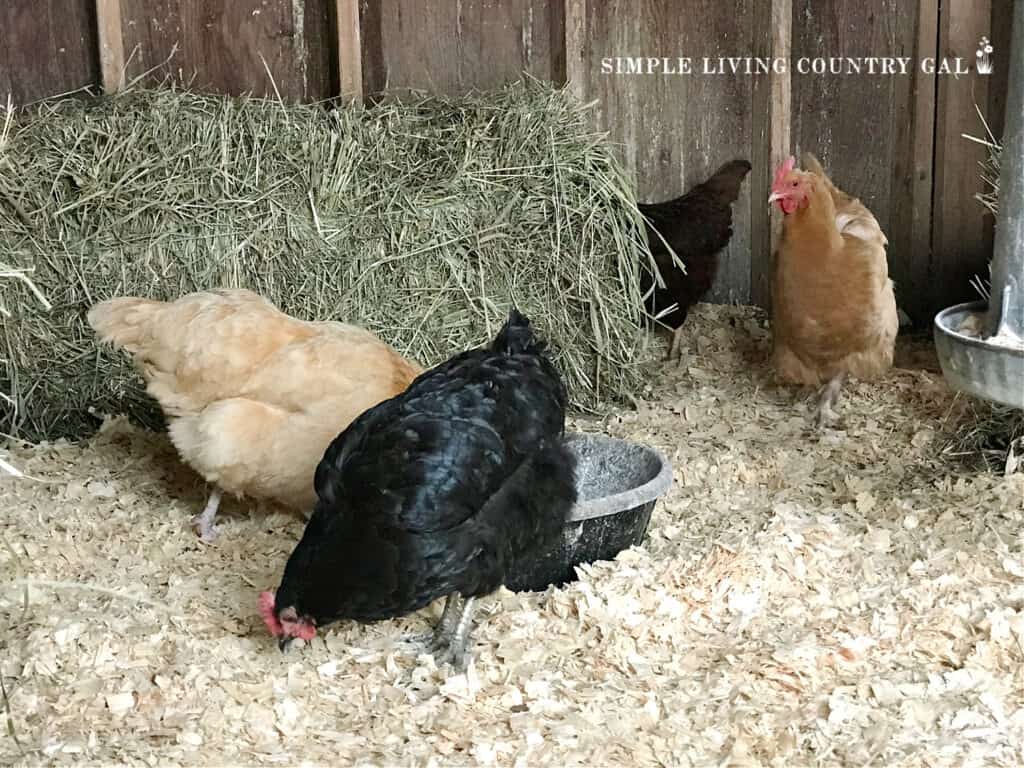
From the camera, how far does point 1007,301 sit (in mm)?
2863

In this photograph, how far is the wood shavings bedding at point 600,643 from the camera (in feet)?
8.63

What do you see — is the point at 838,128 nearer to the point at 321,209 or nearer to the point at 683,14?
the point at 683,14

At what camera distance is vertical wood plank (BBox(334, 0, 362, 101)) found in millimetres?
5188

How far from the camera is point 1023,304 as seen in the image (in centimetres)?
285

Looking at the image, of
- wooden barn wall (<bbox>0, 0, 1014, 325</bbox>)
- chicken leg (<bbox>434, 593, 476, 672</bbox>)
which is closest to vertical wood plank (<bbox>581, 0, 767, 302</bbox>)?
wooden barn wall (<bbox>0, 0, 1014, 325</bbox>)

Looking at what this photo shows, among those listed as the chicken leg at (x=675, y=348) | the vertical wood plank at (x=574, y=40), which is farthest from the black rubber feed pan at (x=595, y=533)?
the vertical wood plank at (x=574, y=40)

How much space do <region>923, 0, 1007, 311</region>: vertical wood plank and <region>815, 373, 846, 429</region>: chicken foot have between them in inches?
43.0

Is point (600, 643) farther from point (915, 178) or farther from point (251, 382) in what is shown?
point (915, 178)

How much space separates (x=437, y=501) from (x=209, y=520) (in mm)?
1292

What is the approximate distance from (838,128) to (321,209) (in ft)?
8.57

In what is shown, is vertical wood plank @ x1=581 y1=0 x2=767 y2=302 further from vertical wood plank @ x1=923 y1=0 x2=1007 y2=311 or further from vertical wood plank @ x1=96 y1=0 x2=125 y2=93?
vertical wood plank @ x1=96 y1=0 x2=125 y2=93

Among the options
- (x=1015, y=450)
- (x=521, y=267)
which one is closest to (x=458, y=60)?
(x=521, y=267)

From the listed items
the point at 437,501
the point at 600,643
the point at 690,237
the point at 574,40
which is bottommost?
the point at 600,643

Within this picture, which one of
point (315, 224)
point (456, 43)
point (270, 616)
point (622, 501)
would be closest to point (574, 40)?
point (456, 43)
